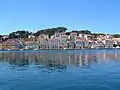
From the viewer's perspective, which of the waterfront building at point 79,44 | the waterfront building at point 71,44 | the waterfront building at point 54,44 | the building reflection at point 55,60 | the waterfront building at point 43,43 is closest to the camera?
the building reflection at point 55,60

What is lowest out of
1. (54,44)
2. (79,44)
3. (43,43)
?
(79,44)

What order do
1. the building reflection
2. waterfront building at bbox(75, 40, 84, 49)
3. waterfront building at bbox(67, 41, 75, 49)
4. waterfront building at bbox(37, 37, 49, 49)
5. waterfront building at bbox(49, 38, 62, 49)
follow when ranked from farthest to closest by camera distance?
waterfront building at bbox(75, 40, 84, 49), waterfront building at bbox(67, 41, 75, 49), waterfront building at bbox(49, 38, 62, 49), waterfront building at bbox(37, 37, 49, 49), the building reflection

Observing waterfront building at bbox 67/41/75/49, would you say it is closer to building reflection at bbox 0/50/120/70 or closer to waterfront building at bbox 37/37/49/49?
waterfront building at bbox 37/37/49/49

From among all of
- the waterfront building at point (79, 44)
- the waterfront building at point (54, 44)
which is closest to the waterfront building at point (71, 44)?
the waterfront building at point (79, 44)

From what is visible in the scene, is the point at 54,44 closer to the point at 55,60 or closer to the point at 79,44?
the point at 79,44

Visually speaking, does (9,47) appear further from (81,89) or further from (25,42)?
(81,89)

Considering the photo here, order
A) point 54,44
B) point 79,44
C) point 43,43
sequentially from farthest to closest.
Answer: point 79,44
point 54,44
point 43,43

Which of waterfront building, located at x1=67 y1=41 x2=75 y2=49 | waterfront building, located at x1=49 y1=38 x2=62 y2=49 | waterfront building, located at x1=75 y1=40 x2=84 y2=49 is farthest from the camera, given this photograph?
waterfront building, located at x1=75 y1=40 x2=84 y2=49

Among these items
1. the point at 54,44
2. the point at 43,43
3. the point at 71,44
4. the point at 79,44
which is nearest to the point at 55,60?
the point at 43,43

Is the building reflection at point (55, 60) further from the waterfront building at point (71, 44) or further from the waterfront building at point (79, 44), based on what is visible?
the waterfront building at point (79, 44)

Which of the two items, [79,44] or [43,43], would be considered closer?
[43,43]

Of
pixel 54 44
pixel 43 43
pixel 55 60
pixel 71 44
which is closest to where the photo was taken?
→ pixel 55 60

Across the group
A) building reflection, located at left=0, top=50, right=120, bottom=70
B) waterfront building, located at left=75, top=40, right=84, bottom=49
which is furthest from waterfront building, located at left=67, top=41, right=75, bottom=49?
building reflection, located at left=0, top=50, right=120, bottom=70

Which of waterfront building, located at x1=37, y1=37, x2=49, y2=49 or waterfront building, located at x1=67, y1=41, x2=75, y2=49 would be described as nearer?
waterfront building, located at x1=37, y1=37, x2=49, y2=49
